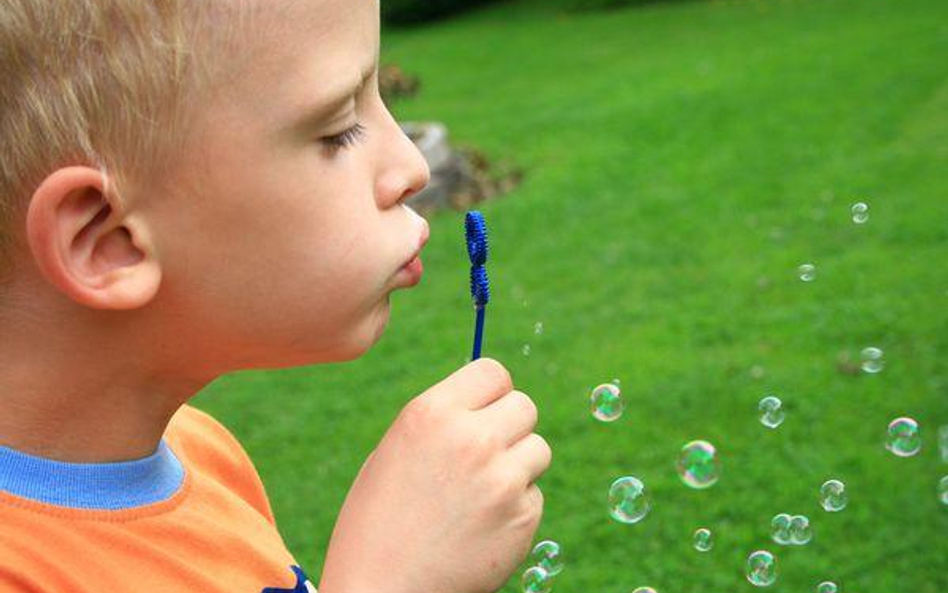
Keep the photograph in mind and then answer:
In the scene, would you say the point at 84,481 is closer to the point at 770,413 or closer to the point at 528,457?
the point at 528,457

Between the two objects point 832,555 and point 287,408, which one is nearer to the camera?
point 832,555

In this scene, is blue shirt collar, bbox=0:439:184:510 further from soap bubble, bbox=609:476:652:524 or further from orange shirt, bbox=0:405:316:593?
soap bubble, bbox=609:476:652:524

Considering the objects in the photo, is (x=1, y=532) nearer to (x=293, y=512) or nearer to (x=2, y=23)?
(x=2, y=23)


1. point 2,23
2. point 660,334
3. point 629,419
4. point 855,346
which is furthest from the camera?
point 660,334

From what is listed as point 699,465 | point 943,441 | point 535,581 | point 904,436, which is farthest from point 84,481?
A: point 943,441

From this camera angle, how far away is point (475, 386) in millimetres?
1327

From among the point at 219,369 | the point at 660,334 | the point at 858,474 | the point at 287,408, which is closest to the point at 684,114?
the point at 660,334

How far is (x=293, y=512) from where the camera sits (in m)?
4.15

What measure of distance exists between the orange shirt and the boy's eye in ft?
1.29

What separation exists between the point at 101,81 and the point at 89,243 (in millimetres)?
142

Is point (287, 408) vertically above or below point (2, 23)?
below

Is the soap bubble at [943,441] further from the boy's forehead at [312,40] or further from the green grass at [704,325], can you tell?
the boy's forehead at [312,40]

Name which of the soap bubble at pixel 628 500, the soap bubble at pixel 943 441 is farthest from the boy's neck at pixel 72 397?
the soap bubble at pixel 943 441

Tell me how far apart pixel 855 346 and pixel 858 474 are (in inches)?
37.2
